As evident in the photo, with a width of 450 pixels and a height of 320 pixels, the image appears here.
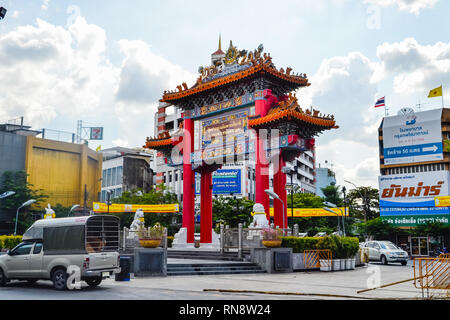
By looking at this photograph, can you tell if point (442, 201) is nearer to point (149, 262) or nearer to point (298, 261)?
point (298, 261)

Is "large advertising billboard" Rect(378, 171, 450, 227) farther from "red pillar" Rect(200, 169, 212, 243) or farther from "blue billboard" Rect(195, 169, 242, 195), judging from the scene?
"red pillar" Rect(200, 169, 212, 243)

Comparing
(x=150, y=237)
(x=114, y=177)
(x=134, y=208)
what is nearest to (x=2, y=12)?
(x=150, y=237)

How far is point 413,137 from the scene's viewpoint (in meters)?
61.9

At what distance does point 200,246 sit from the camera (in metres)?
30.1

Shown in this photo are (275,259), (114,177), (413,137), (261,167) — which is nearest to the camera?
(275,259)

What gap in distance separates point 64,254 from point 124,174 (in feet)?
221

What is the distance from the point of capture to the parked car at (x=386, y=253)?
31.6m

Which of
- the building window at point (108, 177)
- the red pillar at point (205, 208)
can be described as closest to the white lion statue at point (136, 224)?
the red pillar at point (205, 208)

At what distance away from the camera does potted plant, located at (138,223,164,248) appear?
19641 mm

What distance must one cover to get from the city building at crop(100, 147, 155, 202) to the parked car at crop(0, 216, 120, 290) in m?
62.9

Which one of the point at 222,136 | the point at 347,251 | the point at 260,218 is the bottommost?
the point at 347,251

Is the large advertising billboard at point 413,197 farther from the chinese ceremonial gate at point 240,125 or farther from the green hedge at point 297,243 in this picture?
the green hedge at point 297,243
